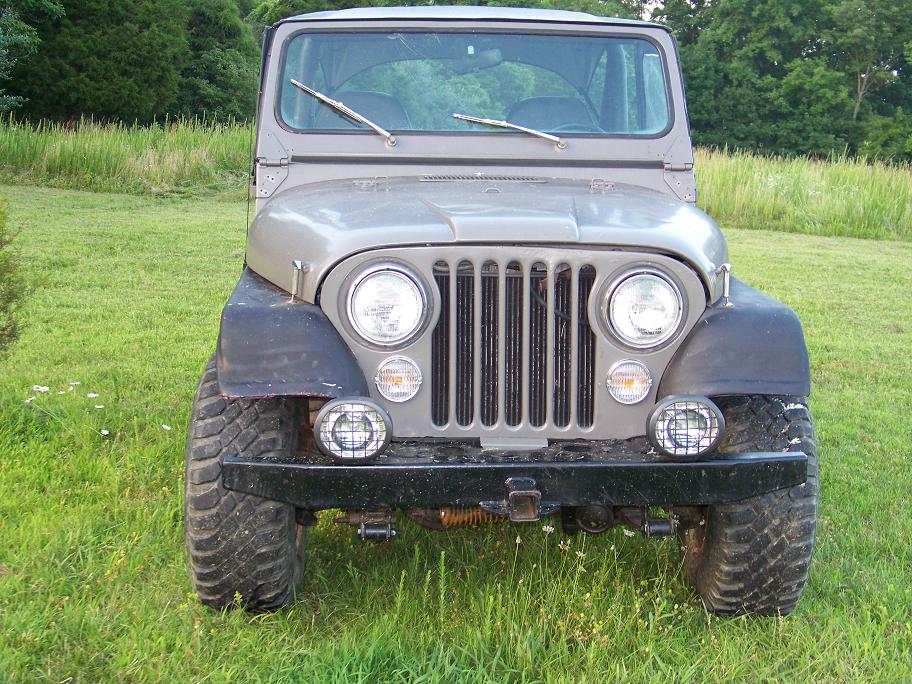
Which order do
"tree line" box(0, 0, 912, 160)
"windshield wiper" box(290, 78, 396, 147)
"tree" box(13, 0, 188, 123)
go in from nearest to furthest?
1. "windshield wiper" box(290, 78, 396, 147)
2. "tree" box(13, 0, 188, 123)
3. "tree line" box(0, 0, 912, 160)

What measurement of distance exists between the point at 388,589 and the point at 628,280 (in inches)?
48.0

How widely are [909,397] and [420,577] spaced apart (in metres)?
3.74

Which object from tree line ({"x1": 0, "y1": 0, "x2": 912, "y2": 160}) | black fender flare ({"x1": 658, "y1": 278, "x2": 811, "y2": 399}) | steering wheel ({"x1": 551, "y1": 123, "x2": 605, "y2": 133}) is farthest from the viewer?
tree line ({"x1": 0, "y1": 0, "x2": 912, "y2": 160})

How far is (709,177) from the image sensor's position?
1533cm

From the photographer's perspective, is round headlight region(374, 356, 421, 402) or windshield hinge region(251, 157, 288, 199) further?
windshield hinge region(251, 157, 288, 199)

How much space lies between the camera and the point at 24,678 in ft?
8.50

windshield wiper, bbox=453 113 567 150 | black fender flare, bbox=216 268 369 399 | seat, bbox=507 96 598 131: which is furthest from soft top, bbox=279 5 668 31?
black fender flare, bbox=216 268 369 399

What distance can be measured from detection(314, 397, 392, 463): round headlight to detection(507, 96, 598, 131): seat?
66.8 inches

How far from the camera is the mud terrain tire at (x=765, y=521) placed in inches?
109

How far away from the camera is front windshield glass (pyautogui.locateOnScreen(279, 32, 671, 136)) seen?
3836 millimetres

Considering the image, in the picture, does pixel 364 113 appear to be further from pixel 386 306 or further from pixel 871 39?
pixel 871 39

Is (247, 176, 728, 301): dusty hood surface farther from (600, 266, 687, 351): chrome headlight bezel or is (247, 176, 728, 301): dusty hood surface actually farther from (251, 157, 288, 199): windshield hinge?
(251, 157, 288, 199): windshield hinge

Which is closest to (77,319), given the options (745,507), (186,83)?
(745,507)

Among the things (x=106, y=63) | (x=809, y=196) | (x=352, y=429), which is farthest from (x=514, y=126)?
(x=106, y=63)
